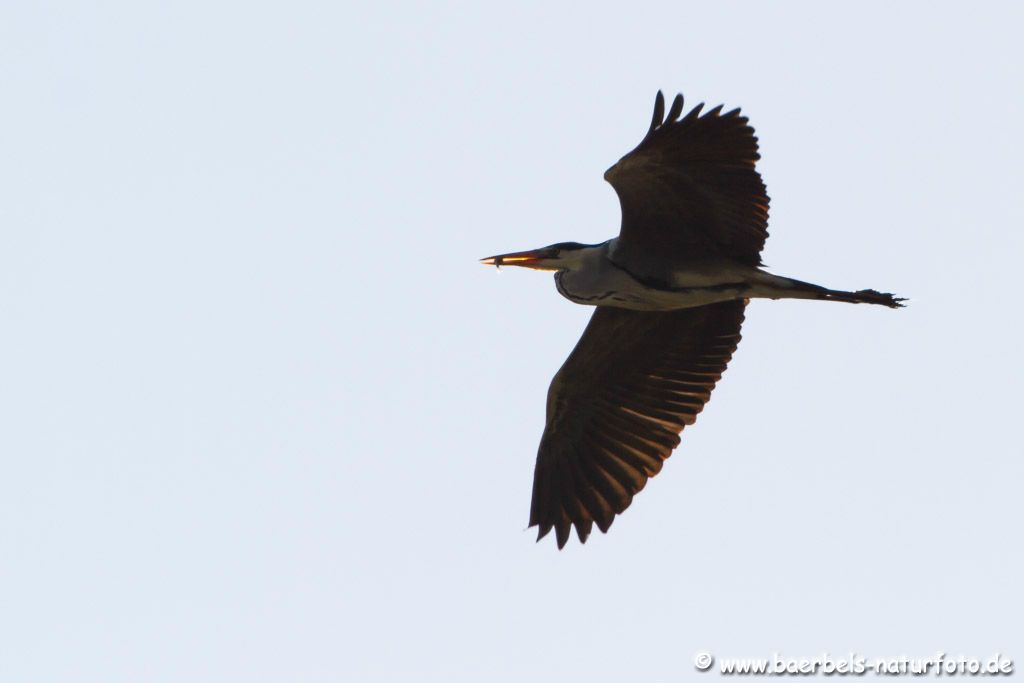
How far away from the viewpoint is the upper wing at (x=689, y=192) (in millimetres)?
9312

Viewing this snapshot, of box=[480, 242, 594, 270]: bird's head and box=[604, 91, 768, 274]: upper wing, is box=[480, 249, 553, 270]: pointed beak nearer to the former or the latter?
box=[480, 242, 594, 270]: bird's head

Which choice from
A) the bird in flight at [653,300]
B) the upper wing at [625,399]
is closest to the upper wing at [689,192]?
the bird in flight at [653,300]

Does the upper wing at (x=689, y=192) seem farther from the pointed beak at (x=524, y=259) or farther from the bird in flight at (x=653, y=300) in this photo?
the pointed beak at (x=524, y=259)

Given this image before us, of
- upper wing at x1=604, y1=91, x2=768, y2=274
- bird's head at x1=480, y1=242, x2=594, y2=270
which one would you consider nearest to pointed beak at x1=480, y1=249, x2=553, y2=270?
bird's head at x1=480, y1=242, x2=594, y2=270

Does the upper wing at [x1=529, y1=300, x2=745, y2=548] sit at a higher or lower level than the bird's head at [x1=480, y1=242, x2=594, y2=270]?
lower

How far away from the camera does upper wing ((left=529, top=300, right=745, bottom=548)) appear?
10.6 meters

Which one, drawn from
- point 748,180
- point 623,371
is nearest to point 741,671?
point 623,371

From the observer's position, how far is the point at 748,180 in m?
9.52

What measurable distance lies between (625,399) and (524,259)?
117cm

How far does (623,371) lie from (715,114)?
2.23m

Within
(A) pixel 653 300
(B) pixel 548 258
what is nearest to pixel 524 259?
(B) pixel 548 258

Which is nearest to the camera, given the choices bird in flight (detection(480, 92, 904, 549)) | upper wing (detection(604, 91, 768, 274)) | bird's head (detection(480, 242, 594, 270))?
upper wing (detection(604, 91, 768, 274))

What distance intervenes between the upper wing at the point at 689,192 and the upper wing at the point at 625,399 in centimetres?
66

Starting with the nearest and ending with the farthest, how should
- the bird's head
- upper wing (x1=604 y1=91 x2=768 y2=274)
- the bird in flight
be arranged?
upper wing (x1=604 y1=91 x2=768 y2=274)
the bird in flight
the bird's head
